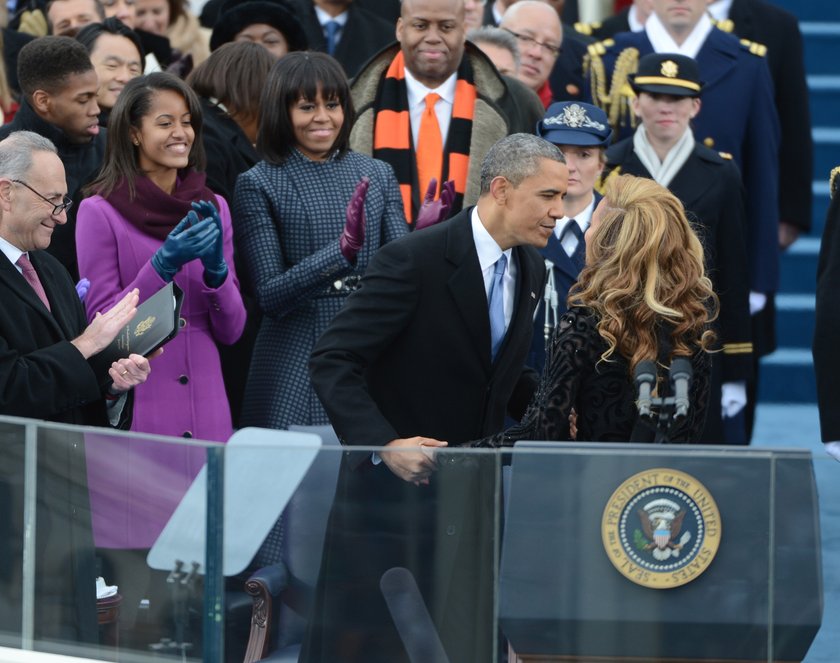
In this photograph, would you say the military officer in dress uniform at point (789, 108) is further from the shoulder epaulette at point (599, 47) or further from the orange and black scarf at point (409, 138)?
the orange and black scarf at point (409, 138)

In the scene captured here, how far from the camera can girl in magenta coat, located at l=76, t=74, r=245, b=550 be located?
562 centimetres

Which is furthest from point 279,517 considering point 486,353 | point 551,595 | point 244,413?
point 244,413

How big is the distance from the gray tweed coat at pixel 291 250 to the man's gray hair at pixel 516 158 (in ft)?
2.93

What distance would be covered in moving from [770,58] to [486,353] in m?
4.10

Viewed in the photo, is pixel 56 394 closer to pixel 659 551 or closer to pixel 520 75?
pixel 659 551

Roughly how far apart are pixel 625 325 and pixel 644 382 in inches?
15.6

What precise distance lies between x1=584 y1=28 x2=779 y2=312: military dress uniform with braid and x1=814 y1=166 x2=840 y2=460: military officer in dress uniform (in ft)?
7.77

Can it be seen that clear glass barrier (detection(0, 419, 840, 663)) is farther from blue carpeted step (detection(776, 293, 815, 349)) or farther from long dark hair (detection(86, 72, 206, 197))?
blue carpeted step (detection(776, 293, 815, 349))

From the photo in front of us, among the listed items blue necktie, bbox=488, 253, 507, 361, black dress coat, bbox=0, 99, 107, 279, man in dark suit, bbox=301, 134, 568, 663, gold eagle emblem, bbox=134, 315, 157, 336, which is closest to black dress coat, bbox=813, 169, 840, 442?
man in dark suit, bbox=301, 134, 568, 663

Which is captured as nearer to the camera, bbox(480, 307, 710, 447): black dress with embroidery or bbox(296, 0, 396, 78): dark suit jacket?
bbox(480, 307, 710, 447): black dress with embroidery

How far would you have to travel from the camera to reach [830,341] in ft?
16.8

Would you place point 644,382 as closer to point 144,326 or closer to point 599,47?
point 144,326

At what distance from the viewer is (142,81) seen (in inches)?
229

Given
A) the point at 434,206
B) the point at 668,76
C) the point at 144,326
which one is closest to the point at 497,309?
the point at 434,206
